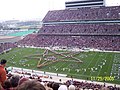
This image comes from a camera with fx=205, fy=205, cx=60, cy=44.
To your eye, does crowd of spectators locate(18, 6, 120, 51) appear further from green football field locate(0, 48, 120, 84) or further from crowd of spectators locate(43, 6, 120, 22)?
green football field locate(0, 48, 120, 84)

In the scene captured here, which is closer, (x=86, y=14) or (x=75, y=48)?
(x=75, y=48)

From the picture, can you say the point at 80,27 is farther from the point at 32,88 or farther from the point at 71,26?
the point at 32,88

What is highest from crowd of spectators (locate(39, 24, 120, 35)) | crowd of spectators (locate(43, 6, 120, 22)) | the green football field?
crowd of spectators (locate(43, 6, 120, 22))

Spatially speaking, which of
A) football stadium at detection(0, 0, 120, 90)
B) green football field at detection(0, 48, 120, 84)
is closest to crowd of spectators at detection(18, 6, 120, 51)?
football stadium at detection(0, 0, 120, 90)

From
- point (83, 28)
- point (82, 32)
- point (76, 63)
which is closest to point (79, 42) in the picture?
point (82, 32)

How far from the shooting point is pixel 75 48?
43219mm

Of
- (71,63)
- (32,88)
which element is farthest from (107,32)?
(32,88)

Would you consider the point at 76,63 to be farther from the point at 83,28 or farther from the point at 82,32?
the point at 83,28

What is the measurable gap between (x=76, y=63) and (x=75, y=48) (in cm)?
1102

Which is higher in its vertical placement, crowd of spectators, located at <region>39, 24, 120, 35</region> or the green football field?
crowd of spectators, located at <region>39, 24, 120, 35</region>

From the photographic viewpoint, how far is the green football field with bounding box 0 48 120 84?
26625 mm

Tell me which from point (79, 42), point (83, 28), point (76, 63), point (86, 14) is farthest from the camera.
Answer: point (86, 14)

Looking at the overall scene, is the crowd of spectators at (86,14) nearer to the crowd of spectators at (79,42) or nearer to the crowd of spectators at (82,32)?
the crowd of spectators at (82,32)

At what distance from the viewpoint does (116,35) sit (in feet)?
149
